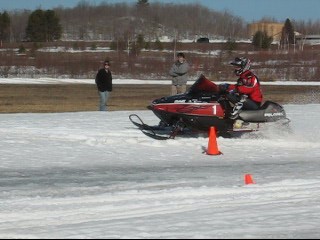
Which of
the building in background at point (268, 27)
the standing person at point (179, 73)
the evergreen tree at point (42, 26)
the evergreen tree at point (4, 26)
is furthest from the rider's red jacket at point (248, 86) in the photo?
the building in background at point (268, 27)

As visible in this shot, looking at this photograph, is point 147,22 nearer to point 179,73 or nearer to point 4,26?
point 4,26

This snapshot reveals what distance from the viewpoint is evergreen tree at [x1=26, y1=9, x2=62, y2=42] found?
275 feet

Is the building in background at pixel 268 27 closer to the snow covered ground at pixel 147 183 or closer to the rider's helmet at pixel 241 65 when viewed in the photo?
the snow covered ground at pixel 147 183

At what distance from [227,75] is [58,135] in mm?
34522

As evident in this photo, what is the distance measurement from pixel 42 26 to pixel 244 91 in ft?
250

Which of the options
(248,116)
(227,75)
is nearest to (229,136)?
(248,116)

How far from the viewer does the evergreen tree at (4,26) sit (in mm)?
86625

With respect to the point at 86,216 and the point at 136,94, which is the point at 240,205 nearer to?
the point at 86,216

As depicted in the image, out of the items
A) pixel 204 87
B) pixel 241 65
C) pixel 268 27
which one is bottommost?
pixel 268 27

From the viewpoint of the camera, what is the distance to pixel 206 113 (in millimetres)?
11523

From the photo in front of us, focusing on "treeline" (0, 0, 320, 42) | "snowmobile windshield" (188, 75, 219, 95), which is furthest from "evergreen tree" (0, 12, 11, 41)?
"snowmobile windshield" (188, 75, 219, 95)

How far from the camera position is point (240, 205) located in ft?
21.9

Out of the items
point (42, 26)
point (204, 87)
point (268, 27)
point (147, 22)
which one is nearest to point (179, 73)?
point (204, 87)

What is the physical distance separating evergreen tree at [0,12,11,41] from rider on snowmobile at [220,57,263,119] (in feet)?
255
